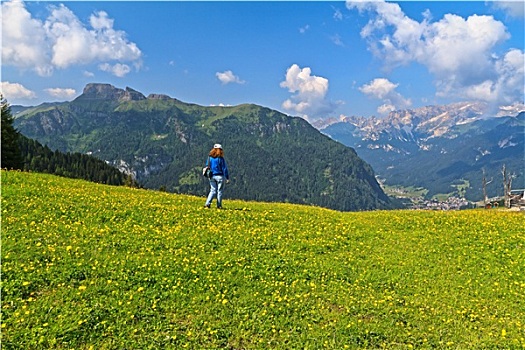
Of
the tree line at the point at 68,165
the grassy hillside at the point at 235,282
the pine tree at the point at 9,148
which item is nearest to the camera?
the grassy hillside at the point at 235,282

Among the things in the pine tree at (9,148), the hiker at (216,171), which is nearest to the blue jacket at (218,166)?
the hiker at (216,171)

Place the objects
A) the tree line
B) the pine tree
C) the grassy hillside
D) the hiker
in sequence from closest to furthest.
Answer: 1. the grassy hillside
2. the hiker
3. the pine tree
4. the tree line

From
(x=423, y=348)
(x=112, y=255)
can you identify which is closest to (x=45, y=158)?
(x=112, y=255)

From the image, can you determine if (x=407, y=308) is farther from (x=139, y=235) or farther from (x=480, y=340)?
(x=139, y=235)

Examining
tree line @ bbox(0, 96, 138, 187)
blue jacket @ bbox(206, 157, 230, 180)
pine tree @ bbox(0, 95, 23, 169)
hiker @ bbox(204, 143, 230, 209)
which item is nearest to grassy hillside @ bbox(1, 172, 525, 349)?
hiker @ bbox(204, 143, 230, 209)

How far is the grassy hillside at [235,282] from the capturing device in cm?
1012

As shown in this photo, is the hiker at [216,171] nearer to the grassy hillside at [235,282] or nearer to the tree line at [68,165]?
the grassy hillside at [235,282]

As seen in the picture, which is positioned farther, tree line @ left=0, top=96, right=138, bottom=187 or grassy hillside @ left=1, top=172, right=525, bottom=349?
tree line @ left=0, top=96, right=138, bottom=187

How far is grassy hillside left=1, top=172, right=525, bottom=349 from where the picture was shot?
1012cm

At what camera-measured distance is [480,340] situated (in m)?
10.8

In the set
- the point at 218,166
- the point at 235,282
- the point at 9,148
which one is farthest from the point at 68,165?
the point at 235,282

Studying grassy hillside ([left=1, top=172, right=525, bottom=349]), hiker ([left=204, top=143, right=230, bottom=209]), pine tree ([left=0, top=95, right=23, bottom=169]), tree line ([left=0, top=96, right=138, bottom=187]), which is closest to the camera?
grassy hillside ([left=1, top=172, right=525, bottom=349])

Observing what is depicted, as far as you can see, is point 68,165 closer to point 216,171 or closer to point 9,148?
point 9,148

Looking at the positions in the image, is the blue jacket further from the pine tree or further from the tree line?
the tree line
